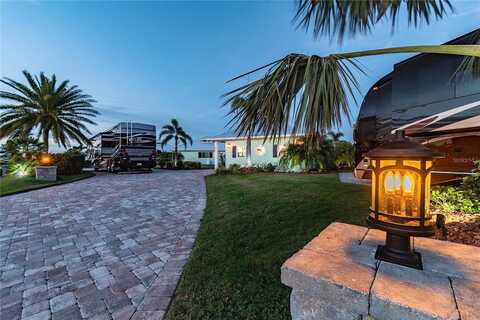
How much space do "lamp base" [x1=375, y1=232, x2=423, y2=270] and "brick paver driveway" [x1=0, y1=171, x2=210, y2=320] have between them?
1671 millimetres

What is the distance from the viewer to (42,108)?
44.8ft

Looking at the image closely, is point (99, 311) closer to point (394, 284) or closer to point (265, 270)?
point (265, 270)

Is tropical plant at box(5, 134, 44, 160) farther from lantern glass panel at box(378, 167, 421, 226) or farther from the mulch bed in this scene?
the mulch bed

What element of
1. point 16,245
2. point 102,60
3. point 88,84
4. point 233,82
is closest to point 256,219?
point 233,82

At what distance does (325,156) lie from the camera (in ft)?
38.3

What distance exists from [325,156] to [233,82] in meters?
11.2

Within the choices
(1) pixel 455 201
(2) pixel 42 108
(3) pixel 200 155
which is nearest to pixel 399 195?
(1) pixel 455 201

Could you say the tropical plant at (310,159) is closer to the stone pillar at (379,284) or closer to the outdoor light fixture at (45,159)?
the stone pillar at (379,284)

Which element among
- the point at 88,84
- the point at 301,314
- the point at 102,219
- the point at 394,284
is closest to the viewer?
the point at 394,284

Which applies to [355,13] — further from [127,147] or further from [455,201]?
[127,147]

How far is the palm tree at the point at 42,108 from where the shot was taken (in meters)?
13.2

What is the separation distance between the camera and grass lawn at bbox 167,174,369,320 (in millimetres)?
1653

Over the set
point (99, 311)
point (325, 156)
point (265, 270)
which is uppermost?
point (325, 156)

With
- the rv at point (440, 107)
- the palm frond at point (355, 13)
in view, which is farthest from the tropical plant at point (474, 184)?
the palm frond at point (355, 13)
